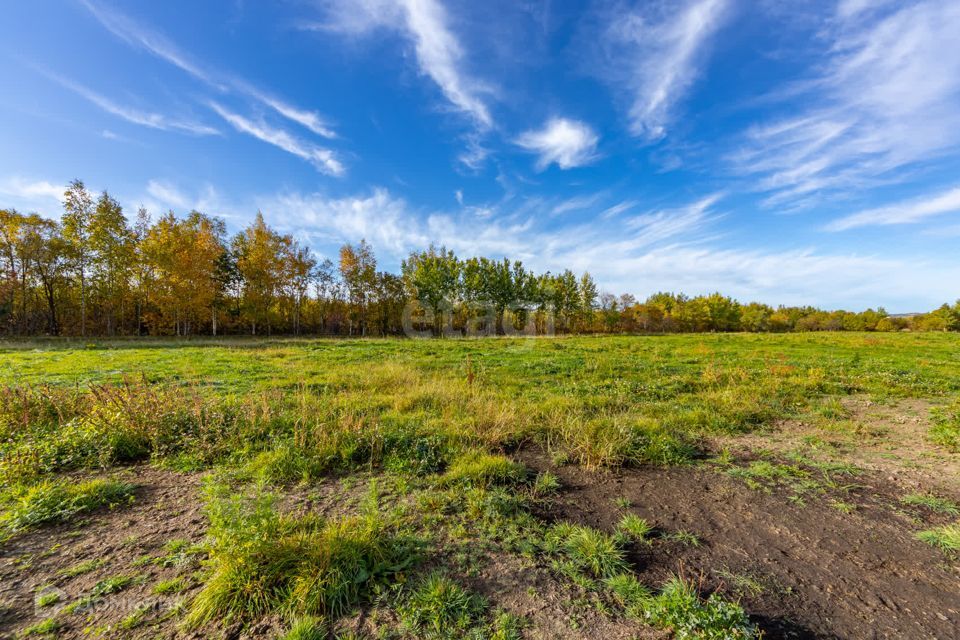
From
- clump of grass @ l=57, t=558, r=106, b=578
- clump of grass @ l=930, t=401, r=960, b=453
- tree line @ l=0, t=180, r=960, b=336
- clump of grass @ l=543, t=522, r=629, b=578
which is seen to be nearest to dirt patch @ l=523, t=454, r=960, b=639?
clump of grass @ l=543, t=522, r=629, b=578

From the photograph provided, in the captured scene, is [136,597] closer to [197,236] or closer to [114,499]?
[114,499]

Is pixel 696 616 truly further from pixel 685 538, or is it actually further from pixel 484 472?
pixel 484 472

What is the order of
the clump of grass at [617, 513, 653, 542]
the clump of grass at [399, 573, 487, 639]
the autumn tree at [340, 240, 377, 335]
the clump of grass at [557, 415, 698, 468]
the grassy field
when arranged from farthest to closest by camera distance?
the autumn tree at [340, 240, 377, 335], the clump of grass at [557, 415, 698, 468], the clump of grass at [617, 513, 653, 542], the grassy field, the clump of grass at [399, 573, 487, 639]

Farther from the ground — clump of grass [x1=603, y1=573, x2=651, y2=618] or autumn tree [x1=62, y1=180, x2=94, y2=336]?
autumn tree [x1=62, y1=180, x2=94, y2=336]

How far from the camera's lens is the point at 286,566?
3023mm

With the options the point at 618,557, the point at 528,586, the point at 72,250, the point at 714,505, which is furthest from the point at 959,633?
the point at 72,250

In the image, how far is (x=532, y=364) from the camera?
1487 cm

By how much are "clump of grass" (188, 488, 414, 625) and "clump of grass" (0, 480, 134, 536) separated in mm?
2387

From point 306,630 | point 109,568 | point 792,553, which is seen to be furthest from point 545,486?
point 109,568

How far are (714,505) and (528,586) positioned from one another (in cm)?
293

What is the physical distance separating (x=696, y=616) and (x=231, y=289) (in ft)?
178

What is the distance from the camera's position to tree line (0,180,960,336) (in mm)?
30406

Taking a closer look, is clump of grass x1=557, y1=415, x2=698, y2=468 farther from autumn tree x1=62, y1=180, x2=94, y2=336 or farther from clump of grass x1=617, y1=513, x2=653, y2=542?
autumn tree x1=62, y1=180, x2=94, y2=336

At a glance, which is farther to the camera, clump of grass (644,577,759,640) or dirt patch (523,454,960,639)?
dirt patch (523,454,960,639)
